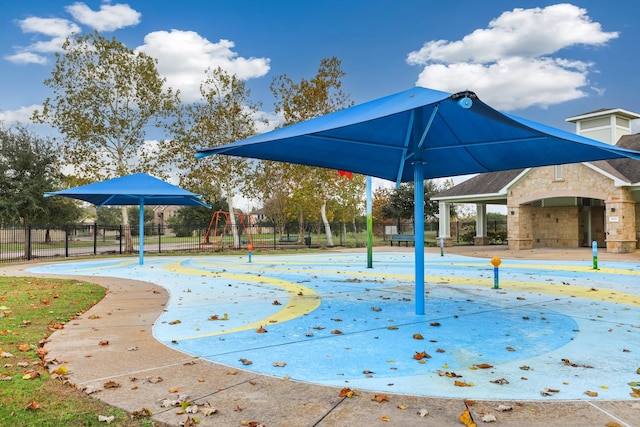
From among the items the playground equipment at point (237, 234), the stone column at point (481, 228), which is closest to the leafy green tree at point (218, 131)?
the playground equipment at point (237, 234)

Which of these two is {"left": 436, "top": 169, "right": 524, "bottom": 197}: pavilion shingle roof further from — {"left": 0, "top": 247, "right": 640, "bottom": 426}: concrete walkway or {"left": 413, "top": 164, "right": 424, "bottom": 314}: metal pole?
{"left": 413, "top": 164, "right": 424, "bottom": 314}: metal pole

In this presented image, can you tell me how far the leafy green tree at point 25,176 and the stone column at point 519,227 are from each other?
1237 inches

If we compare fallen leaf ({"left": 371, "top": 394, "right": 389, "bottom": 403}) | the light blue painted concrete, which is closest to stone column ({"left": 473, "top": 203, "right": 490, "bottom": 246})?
the light blue painted concrete

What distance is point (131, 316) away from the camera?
7852 mm

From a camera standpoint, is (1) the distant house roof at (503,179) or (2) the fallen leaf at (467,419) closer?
(2) the fallen leaf at (467,419)

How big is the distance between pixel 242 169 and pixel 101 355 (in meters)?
27.9

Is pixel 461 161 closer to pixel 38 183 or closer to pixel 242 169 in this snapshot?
pixel 242 169

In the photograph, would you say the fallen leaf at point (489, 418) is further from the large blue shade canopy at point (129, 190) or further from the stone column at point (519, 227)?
the stone column at point (519, 227)

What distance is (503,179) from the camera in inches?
1192

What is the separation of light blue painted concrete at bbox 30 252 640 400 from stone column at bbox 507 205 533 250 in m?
15.7

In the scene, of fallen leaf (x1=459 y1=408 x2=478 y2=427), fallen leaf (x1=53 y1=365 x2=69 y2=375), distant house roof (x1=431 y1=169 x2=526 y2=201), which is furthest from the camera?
distant house roof (x1=431 y1=169 x2=526 y2=201)

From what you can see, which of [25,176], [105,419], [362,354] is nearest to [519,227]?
[362,354]

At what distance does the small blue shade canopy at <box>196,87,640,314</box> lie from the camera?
619 cm

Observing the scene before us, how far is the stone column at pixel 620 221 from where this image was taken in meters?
23.0
